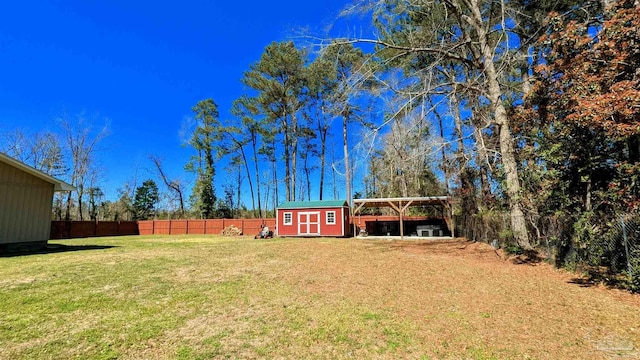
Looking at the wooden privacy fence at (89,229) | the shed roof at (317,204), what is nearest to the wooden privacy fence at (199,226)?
the wooden privacy fence at (89,229)

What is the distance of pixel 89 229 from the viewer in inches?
886

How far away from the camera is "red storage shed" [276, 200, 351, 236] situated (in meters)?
18.5

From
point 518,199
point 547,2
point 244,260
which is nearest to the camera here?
point 518,199

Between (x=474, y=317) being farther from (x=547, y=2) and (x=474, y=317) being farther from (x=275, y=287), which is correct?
(x=547, y=2)

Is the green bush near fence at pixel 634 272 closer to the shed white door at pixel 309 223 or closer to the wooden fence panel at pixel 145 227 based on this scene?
the shed white door at pixel 309 223

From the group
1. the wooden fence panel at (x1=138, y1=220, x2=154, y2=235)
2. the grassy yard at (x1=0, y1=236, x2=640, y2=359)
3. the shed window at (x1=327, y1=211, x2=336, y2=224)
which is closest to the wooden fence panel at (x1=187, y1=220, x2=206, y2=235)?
the wooden fence panel at (x1=138, y1=220, x2=154, y2=235)

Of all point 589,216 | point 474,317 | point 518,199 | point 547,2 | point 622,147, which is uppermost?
point 547,2

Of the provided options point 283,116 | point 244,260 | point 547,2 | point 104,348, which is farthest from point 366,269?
point 283,116

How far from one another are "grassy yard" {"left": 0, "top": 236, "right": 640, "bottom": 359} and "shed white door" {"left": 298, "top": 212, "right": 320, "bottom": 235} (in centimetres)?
1175

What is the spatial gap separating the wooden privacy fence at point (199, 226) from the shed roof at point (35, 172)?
1265cm

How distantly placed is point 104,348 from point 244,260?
561 centimetres

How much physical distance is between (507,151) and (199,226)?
22.8m

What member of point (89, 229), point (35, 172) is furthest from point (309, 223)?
point (89, 229)

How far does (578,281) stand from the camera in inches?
222
